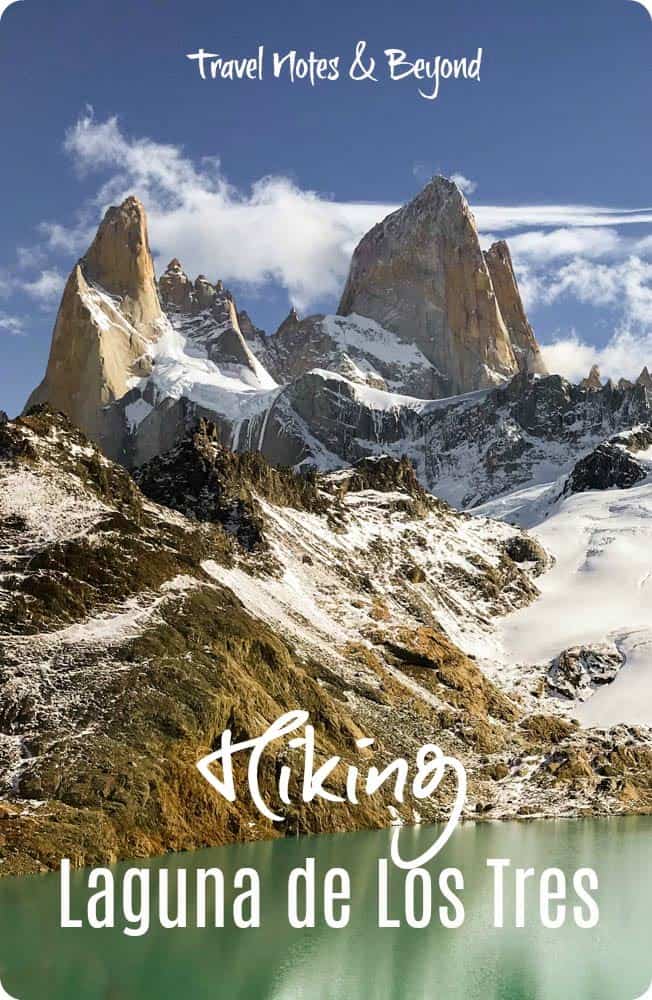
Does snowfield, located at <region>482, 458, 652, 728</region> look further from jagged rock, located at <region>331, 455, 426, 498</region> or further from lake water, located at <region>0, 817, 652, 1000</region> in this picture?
lake water, located at <region>0, 817, 652, 1000</region>

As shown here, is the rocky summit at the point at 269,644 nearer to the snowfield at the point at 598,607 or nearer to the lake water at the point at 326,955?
the snowfield at the point at 598,607

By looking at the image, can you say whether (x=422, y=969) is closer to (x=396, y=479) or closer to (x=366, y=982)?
(x=366, y=982)

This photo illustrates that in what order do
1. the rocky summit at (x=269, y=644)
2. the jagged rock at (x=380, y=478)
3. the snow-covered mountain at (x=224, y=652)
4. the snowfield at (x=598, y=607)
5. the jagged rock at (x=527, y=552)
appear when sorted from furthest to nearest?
the jagged rock at (x=527, y=552), the jagged rock at (x=380, y=478), the snowfield at (x=598, y=607), the rocky summit at (x=269, y=644), the snow-covered mountain at (x=224, y=652)

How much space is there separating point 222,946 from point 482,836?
1355 inches

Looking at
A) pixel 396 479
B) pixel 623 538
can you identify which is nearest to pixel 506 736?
pixel 396 479

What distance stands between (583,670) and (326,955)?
3082 inches

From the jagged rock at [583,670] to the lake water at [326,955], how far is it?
56422mm

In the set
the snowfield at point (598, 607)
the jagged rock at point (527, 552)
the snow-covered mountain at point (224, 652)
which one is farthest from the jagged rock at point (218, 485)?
the jagged rock at point (527, 552)

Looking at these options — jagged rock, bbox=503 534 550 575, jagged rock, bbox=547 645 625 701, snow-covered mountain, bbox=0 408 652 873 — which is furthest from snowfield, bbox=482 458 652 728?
snow-covered mountain, bbox=0 408 652 873

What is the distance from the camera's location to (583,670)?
128 meters

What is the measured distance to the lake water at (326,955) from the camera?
161ft

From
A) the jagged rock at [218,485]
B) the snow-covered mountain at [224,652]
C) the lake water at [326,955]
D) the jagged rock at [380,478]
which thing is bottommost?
the lake water at [326,955]

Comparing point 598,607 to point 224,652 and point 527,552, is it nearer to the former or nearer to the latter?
point 527,552

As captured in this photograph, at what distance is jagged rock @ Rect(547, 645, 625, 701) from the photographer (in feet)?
407
